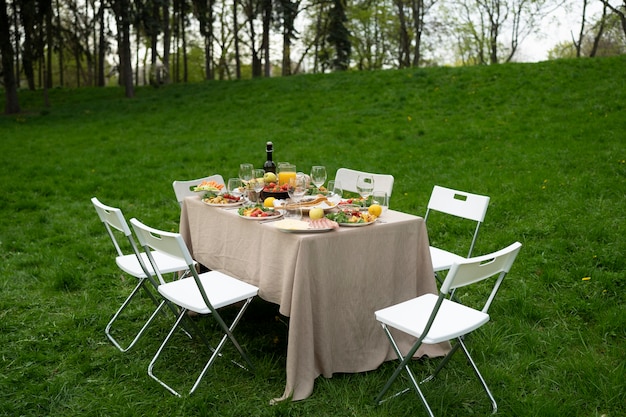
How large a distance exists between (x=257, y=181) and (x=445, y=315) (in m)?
1.60

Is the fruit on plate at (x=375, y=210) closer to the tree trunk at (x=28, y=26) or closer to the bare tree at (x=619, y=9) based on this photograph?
the tree trunk at (x=28, y=26)

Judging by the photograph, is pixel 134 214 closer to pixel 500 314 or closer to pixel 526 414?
pixel 500 314

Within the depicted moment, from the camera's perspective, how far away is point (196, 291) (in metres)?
3.11

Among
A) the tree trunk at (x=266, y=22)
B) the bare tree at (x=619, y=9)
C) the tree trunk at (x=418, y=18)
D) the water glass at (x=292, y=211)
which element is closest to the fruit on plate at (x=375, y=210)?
the water glass at (x=292, y=211)

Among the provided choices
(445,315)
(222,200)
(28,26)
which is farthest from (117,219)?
(28,26)

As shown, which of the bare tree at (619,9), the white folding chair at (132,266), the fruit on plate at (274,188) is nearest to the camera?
the white folding chair at (132,266)

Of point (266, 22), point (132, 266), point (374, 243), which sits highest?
point (266, 22)

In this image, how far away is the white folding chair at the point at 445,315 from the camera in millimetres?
2330

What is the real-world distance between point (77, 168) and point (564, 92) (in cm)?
958

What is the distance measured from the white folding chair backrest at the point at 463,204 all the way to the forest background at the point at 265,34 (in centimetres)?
1408

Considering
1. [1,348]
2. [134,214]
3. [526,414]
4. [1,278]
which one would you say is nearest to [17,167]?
[134,214]

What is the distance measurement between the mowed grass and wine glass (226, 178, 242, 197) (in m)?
0.93

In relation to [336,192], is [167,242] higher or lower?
lower

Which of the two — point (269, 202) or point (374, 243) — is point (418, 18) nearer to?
point (269, 202)
